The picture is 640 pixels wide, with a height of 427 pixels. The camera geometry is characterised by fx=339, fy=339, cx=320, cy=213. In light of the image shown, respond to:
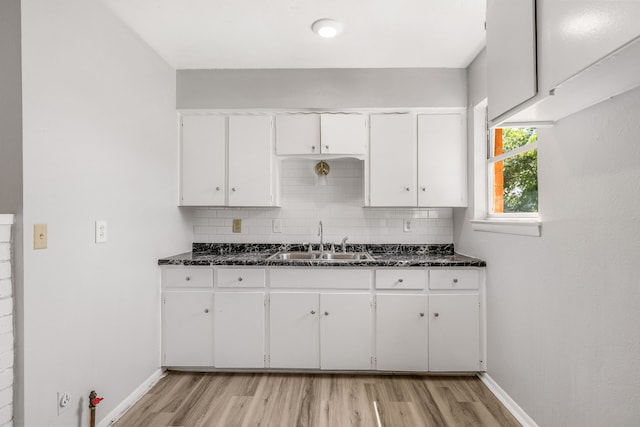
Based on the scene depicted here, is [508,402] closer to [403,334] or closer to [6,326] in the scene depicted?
[403,334]

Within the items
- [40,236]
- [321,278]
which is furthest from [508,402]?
[40,236]

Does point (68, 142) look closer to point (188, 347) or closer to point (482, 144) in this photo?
point (188, 347)

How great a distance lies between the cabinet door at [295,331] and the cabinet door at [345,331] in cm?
6

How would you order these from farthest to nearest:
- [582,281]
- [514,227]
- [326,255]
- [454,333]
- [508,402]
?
[326,255], [454,333], [508,402], [514,227], [582,281]

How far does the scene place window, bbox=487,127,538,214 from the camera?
2014 mm

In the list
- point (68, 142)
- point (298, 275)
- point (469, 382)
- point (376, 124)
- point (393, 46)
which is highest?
point (393, 46)

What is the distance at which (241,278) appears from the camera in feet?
8.30

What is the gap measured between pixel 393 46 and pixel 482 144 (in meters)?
1.00

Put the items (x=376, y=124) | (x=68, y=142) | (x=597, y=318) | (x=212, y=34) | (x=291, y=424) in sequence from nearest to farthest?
(x=597, y=318), (x=68, y=142), (x=291, y=424), (x=212, y=34), (x=376, y=124)

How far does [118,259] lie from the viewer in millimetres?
2057

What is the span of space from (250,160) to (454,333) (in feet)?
6.78

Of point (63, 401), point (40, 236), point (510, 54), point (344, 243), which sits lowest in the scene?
point (63, 401)

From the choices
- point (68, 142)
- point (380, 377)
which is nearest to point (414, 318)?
point (380, 377)

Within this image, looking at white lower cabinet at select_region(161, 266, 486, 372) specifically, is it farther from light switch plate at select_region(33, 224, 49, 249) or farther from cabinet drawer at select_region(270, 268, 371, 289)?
light switch plate at select_region(33, 224, 49, 249)
